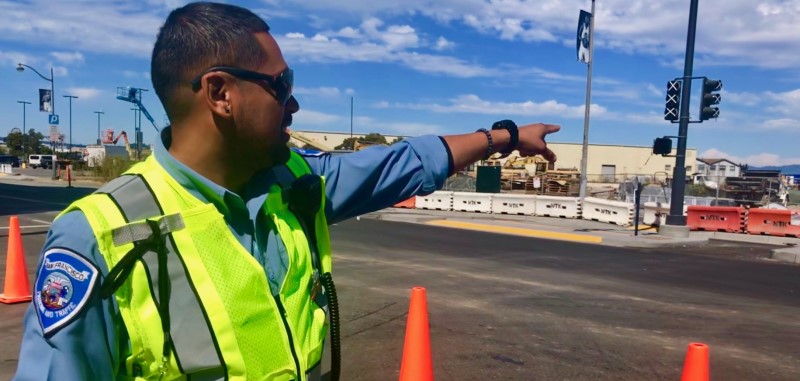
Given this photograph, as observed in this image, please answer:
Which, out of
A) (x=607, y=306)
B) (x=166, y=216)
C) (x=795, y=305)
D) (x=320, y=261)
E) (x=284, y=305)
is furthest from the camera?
(x=795, y=305)

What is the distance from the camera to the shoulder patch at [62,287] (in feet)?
3.74

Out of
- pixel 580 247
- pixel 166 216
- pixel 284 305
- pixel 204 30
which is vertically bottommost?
pixel 580 247

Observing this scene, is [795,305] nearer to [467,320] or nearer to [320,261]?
[467,320]

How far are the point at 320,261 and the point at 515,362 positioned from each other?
395cm

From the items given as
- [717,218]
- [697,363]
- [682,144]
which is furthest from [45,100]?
[697,363]

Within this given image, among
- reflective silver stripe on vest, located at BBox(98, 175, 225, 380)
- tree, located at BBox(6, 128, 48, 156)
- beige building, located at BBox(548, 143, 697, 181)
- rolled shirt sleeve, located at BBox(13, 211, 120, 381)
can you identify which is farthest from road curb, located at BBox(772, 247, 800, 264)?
tree, located at BBox(6, 128, 48, 156)

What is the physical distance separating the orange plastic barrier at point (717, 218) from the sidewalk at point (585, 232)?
1.79ft

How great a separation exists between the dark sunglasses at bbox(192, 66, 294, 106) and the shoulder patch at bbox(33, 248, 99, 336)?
0.51m

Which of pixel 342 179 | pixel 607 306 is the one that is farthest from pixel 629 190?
pixel 342 179

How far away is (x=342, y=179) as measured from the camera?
6.54 feet

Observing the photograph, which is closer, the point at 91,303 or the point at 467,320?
the point at 91,303

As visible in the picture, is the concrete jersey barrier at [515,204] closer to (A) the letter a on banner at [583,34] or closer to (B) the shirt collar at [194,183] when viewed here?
(A) the letter a on banner at [583,34]

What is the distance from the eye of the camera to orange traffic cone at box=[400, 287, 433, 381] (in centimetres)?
387

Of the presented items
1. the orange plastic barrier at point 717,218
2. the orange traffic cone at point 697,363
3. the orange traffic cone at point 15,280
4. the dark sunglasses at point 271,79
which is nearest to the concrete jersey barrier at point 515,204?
the orange plastic barrier at point 717,218
